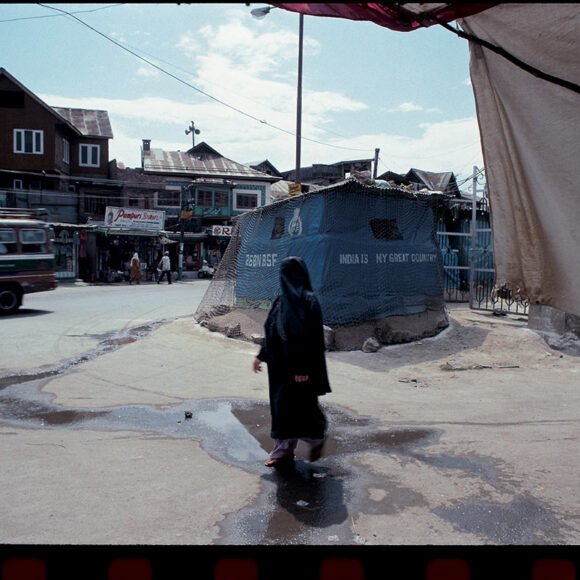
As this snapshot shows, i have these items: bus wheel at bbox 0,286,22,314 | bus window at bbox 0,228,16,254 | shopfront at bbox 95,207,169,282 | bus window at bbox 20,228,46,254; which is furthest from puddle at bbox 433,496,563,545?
shopfront at bbox 95,207,169,282

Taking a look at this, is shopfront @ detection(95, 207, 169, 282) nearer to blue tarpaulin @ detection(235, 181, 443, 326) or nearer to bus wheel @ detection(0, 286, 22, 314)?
bus wheel @ detection(0, 286, 22, 314)

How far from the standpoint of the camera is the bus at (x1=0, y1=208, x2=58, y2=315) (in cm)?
1330

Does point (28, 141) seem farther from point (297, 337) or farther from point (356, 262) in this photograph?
point (297, 337)

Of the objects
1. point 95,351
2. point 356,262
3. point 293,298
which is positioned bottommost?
point 95,351

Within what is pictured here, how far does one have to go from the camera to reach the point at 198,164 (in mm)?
41844

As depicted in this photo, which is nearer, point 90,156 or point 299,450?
point 299,450

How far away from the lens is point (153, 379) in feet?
23.1

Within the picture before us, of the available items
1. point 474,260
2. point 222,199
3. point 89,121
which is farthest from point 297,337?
point 89,121

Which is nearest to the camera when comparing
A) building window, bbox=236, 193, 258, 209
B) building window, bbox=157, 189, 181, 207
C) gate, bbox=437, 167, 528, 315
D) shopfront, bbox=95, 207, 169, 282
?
gate, bbox=437, 167, 528, 315

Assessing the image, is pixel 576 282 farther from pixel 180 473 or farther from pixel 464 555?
pixel 180 473

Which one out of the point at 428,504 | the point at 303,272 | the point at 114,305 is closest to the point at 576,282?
the point at 428,504

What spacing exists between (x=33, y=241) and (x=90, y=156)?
23.7m

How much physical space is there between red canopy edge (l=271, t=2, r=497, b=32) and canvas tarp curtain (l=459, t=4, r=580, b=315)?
71 millimetres

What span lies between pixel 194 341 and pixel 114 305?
7075 mm
